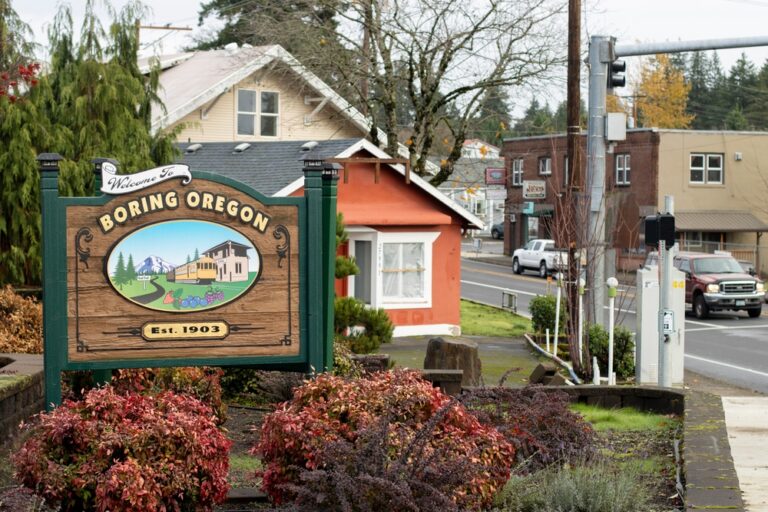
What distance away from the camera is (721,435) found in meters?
10.5

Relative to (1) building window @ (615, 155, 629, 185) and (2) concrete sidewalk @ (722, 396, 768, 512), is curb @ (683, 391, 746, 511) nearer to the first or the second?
(2) concrete sidewalk @ (722, 396, 768, 512)

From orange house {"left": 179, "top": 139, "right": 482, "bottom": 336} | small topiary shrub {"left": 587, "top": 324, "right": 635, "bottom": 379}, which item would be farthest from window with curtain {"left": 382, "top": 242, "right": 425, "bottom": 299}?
small topiary shrub {"left": 587, "top": 324, "right": 635, "bottom": 379}

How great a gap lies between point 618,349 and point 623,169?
39043mm

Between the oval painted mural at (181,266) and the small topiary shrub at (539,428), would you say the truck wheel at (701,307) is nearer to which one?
the small topiary shrub at (539,428)

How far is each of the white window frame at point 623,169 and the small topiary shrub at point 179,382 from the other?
153 feet

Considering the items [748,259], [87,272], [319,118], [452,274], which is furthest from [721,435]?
[748,259]

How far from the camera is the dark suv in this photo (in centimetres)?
3503

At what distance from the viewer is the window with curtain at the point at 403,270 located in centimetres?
2717

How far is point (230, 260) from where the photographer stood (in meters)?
9.55

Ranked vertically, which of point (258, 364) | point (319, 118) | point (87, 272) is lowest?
point (258, 364)

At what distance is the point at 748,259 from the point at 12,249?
4233cm

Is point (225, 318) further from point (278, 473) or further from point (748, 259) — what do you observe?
point (748, 259)

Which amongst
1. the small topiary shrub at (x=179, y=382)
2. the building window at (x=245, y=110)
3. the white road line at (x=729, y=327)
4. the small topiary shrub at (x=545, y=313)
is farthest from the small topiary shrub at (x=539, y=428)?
the building window at (x=245, y=110)

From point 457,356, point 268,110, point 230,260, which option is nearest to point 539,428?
point 230,260
